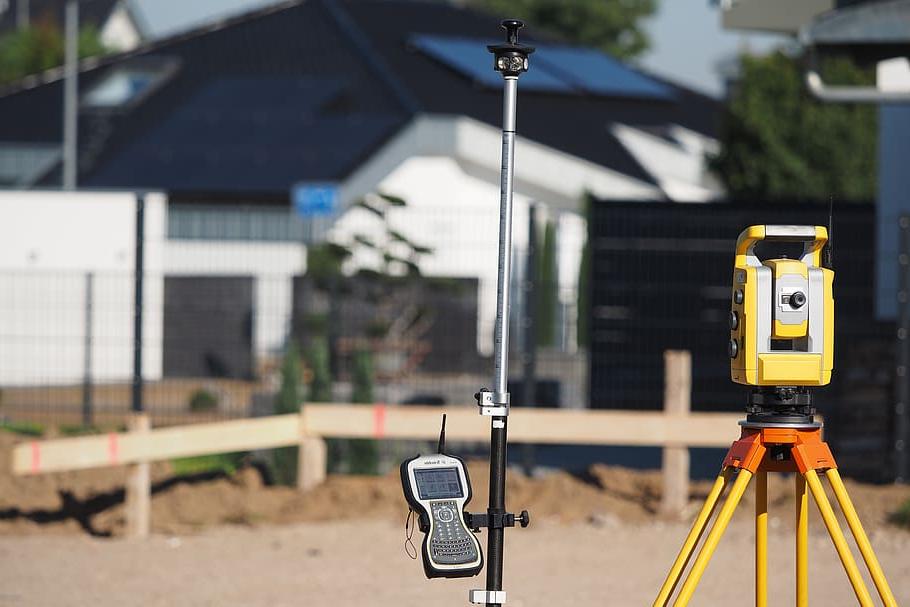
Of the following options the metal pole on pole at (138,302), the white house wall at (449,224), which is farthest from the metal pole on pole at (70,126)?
the metal pole on pole at (138,302)

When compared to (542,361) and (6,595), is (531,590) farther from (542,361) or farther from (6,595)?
(542,361)

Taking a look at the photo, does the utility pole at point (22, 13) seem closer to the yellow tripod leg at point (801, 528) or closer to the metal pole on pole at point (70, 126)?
the metal pole on pole at point (70, 126)

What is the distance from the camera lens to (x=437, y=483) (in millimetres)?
5469

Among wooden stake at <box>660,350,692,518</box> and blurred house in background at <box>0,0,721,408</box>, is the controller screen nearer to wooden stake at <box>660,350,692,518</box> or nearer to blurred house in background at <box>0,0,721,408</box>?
wooden stake at <box>660,350,692,518</box>

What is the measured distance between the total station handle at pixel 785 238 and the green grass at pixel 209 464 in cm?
729

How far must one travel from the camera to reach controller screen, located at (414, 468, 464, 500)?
543cm

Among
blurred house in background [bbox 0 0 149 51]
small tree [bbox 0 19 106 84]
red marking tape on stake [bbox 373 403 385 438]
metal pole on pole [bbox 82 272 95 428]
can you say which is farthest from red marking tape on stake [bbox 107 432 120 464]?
blurred house in background [bbox 0 0 149 51]

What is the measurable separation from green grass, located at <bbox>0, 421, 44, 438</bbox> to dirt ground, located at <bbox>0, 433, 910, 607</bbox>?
98cm

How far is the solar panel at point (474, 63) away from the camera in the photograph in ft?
103

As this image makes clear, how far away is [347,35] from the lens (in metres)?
34.8

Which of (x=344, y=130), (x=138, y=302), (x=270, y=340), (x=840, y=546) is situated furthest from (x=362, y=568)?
(x=344, y=130)

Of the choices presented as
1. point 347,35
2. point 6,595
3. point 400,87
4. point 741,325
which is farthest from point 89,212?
point 741,325

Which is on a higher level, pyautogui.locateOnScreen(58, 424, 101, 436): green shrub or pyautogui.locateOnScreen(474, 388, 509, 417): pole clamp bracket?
pyautogui.locateOnScreen(474, 388, 509, 417): pole clamp bracket

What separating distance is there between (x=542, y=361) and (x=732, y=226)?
3.18 m
